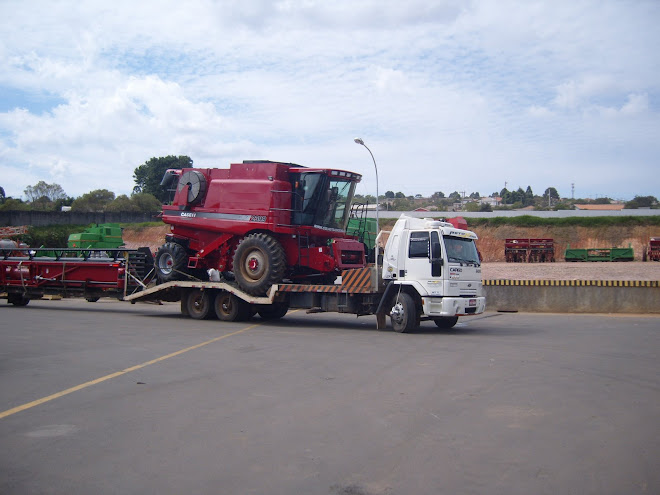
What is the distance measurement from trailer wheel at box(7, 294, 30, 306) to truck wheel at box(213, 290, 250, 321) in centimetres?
955

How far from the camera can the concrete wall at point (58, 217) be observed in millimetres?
64312

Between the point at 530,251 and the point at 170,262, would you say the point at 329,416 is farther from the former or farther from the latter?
the point at 530,251

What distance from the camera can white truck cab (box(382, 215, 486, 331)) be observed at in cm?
1467

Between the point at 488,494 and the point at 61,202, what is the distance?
11492 cm

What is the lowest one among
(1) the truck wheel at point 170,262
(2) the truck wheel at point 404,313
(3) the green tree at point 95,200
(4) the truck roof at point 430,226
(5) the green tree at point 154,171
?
(2) the truck wheel at point 404,313

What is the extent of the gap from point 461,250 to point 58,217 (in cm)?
6237

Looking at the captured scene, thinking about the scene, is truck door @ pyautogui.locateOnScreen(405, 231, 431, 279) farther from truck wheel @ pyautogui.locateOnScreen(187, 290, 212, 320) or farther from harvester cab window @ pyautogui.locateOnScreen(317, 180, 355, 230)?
truck wheel @ pyautogui.locateOnScreen(187, 290, 212, 320)

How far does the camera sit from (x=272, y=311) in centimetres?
1883

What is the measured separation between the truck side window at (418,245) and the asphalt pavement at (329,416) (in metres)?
2.33

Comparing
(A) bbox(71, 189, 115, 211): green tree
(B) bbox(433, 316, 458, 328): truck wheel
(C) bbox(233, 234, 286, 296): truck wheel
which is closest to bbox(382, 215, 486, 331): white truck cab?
(B) bbox(433, 316, 458, 328): truck wheel

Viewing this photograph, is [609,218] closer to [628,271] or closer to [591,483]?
[628,271]

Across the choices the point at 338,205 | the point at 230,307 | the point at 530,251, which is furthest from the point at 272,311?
the point at 530,251

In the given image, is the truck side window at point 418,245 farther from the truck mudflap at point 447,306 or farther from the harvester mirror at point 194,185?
the harvester mirror at point 194,185

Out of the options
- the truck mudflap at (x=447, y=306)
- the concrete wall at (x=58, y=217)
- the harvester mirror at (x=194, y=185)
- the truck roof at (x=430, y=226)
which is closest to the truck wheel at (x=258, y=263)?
the harvester mirror at (x=194, y=185)
